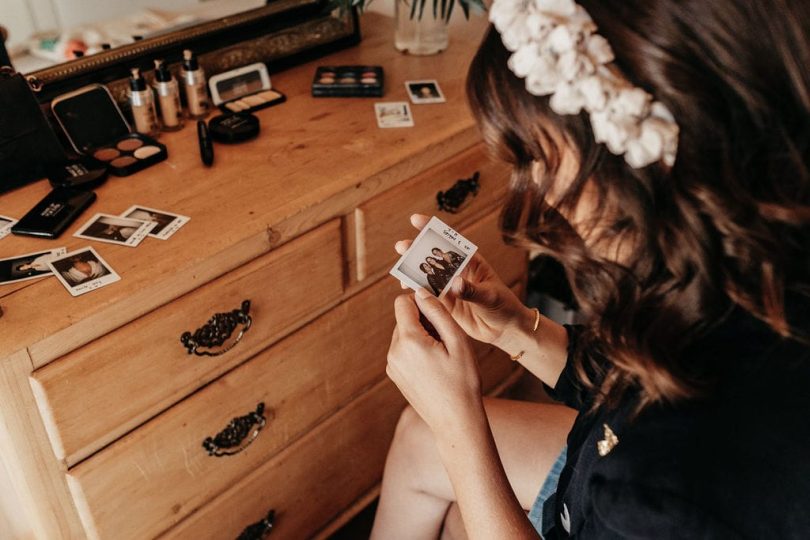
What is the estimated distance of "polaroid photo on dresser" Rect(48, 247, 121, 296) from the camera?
1.00 metres

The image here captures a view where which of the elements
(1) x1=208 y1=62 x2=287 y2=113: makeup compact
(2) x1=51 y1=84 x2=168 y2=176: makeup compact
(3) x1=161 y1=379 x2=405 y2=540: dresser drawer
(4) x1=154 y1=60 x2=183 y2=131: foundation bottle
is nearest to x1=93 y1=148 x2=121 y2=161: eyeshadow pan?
(2) x1=51 y1=84 x2=168 y2=176: makeup compact

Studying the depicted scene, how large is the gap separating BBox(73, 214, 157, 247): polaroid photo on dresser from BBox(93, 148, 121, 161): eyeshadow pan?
0.16 meters

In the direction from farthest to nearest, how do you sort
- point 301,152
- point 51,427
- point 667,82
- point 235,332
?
point 301,152 → point 235,332 → point 51,427 → point 667,82

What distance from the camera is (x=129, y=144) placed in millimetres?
1312

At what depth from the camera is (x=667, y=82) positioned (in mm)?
700


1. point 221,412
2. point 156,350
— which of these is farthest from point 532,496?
point 156,350

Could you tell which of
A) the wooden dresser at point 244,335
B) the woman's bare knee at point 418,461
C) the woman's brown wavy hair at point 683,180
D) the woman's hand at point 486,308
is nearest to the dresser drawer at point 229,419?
the wooden dresser at point 244,335

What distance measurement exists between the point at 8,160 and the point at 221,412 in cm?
50

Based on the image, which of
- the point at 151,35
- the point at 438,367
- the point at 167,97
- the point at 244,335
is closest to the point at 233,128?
the point at 167,97

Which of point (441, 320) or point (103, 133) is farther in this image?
point (103, 133)

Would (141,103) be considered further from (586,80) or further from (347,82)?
(586,80)

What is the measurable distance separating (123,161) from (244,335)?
1.13 ft

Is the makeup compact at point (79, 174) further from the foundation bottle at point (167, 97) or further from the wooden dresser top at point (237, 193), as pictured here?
the foundation bottle at point (167, 97)

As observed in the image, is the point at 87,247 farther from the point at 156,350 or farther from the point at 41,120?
the point at 41,120
